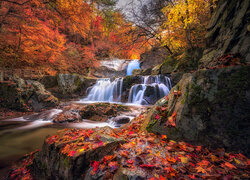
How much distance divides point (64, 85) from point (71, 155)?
1283 cm

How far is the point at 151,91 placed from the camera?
370 inches

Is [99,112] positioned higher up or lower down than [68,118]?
higher up

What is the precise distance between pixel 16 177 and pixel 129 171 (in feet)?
9.25

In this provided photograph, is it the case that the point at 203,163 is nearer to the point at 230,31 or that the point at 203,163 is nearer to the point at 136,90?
the point at 230,31

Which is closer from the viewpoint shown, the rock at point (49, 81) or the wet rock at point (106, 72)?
the rock at point (49, 81)

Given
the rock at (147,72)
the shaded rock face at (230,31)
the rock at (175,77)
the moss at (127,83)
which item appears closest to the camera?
the shaded rock face at (230,31)

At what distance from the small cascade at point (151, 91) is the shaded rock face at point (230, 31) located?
3.66m

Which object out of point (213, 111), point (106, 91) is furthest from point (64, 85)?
point (213, 111)

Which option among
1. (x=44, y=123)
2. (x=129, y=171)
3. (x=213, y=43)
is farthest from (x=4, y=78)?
(x=213, y=43)

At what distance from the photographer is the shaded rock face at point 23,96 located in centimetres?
684

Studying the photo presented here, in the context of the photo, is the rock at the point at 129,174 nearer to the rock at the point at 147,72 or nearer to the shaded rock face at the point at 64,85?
the rock at the point at 147,72

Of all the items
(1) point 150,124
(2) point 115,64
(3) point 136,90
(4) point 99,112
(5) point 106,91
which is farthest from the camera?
(2) point 115,64

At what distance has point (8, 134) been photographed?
14.4 feet

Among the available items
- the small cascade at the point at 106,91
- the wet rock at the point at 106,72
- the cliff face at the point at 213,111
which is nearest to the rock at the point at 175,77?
the small cascade at the point at 106,91
